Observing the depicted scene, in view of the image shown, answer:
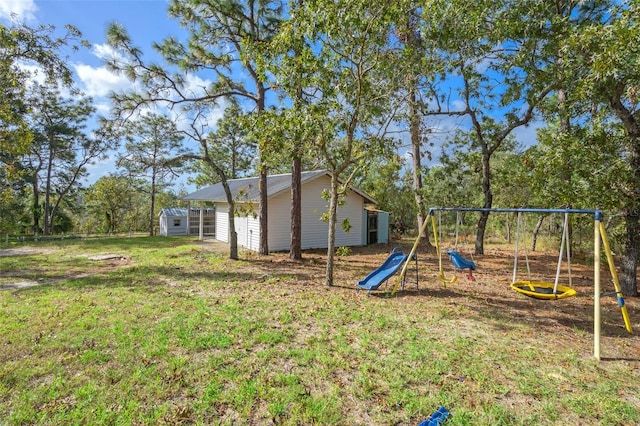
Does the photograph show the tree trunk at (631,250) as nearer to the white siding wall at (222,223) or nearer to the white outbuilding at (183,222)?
the white siding wall at (222,223)

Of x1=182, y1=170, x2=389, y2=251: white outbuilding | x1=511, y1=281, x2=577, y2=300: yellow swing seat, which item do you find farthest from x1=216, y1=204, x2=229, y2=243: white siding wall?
x1=511, y1=281, x2=577, y2=300: yellow swing seat

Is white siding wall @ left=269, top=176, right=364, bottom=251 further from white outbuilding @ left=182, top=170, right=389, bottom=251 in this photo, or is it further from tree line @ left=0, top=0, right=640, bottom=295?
tree line @ left=0, top=0, right=640, bottom=295

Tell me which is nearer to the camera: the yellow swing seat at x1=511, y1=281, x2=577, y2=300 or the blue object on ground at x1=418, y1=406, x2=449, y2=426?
the blue object on ground at x1=418, y1=406, x2=449, y2=426

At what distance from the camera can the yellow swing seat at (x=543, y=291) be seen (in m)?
4.62

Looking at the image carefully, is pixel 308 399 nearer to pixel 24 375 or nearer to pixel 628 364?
pixel 24 375

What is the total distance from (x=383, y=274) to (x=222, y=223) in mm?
12315

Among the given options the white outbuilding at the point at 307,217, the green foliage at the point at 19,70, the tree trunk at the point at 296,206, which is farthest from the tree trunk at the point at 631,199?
the green foliage at the point at 19,70

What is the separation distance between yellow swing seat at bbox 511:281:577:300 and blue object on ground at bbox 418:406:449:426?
9.88 feet

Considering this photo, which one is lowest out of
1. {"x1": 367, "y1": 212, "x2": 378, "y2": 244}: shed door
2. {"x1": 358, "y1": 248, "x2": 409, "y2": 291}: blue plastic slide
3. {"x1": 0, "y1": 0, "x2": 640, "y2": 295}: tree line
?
{"x1": 358, "y1": 248, "x2": 409, "y2": 291}: blue plastic slide

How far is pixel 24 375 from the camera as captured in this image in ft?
11.3

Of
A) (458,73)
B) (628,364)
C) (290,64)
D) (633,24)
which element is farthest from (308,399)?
(458,73)

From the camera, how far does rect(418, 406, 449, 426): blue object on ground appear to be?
8.73 feet

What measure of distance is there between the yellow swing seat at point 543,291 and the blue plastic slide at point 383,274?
2380mm

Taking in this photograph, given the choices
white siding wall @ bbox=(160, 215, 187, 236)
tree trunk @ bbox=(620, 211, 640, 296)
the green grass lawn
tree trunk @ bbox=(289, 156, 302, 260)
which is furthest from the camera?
white siding wall @ bbox=(160, 215, 187, 236)
